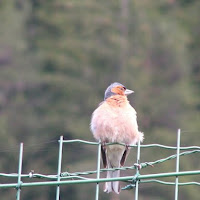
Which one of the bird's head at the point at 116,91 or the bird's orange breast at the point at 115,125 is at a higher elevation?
the bird's head at the point at 116,91

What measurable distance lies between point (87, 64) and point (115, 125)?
94.3 ft

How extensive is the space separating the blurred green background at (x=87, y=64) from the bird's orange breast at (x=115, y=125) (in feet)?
73.7

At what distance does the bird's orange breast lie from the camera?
25.4ft

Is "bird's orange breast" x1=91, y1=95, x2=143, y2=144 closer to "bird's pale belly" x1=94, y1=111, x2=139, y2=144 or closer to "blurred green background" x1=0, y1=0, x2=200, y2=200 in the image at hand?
"bird's pale belly" x1=94, y1=111, x2=139, y2=144

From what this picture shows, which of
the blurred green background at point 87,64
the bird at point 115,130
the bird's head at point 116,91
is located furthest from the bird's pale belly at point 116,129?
the blurred green background at point 87,64

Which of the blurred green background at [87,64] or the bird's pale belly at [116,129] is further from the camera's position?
the blurred green background at [87,64]

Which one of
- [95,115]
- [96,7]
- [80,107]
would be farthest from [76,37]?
[95,115]

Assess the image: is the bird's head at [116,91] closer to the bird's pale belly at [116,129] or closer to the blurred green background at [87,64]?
the bird's pale belly at [116,129]

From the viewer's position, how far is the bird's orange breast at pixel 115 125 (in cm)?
775

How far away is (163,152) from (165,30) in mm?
30079

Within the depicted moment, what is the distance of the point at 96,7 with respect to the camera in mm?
35844

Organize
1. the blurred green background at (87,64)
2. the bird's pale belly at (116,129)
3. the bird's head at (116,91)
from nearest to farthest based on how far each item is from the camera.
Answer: the bird's pale belly at (116,129)
the bird's head at (116,91)
the blurred green background at (87,64)

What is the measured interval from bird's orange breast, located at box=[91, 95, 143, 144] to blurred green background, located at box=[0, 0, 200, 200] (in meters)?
22.5

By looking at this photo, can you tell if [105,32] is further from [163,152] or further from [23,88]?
[163,152]
